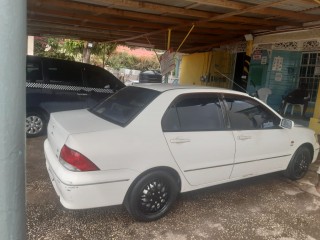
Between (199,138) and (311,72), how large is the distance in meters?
7.75

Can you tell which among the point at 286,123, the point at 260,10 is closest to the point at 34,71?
the point at 260,10

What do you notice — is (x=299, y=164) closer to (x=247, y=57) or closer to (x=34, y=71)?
(x=34, y=71)

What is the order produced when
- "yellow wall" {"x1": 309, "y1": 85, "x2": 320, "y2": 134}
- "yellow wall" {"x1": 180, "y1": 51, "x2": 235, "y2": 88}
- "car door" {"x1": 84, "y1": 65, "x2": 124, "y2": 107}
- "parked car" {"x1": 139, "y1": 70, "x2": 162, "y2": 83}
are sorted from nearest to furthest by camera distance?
"car door" {"x1": 84, "y1": 65, "x2": 124, "y2": 107}
"yellow wall" {"x1": 309, "y1": 85, "x2": 320, "y2": 134}
"yellow wall" {"x1": 180, "y1": 51, "x2": 235, "y2": 88}
"parked car" {"x1": 139, "y1": 70, "x2": 162, "y2": 83}

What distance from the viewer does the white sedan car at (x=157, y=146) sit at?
3.03 meters

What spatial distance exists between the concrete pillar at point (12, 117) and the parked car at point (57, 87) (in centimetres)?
544

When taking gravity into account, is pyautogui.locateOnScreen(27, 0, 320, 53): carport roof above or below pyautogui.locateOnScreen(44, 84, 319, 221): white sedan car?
above

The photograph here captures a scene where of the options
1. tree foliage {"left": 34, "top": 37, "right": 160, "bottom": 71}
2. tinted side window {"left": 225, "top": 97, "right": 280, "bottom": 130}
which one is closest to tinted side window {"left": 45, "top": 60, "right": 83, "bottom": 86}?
tinted side window {"left": 225, "top": 97, "right": 280, "bottom": 130}

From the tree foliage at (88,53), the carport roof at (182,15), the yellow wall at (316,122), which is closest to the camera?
the carport roof at (182,15)

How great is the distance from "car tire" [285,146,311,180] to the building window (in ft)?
18.2

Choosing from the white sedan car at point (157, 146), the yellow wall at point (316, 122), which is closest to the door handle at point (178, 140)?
the white sedan car at point (157, 146)

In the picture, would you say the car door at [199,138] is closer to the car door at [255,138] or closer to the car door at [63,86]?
the car door at [255,138]

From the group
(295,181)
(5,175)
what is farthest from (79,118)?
(295,181)

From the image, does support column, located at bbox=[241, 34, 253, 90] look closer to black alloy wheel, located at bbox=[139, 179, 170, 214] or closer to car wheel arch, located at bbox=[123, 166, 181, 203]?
car wheel arch, located at bbox=[123, 166, 181, 203]

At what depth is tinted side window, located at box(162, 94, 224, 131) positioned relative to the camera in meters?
3.56
